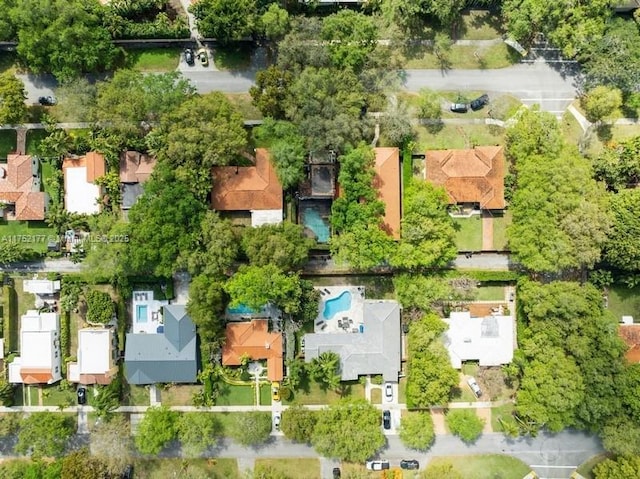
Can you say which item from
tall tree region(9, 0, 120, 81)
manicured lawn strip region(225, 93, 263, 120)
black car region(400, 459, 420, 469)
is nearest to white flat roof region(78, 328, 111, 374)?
tall tree region(9, 0, 120, 81)

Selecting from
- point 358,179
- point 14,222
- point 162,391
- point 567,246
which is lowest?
point 162,391

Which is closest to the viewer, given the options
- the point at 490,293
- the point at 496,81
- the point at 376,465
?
the point at 376,465

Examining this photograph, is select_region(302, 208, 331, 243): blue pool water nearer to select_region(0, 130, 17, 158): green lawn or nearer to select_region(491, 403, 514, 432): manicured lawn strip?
select_region(491, 403, 514, 432): manicured lawn strip

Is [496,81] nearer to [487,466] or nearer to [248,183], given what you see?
[248,183]

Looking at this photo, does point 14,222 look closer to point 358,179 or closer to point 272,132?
point 272,132

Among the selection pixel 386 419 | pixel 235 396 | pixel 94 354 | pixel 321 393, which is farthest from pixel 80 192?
pixel 386 419

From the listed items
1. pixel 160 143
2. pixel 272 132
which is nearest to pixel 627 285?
pixel 272 132

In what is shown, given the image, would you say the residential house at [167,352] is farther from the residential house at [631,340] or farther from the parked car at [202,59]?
the residential house at [631,340]
